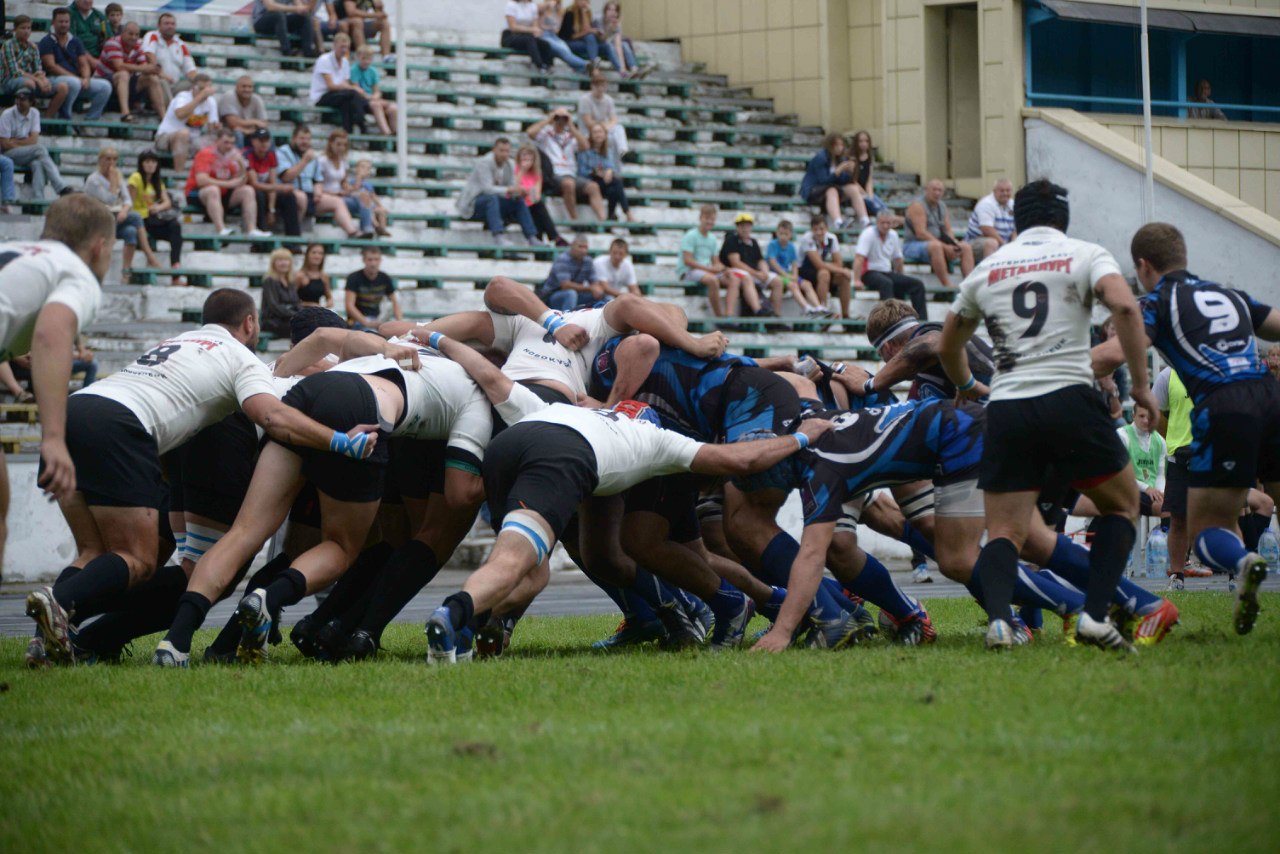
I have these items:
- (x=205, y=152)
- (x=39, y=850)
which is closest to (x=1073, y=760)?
(x=39, y=850)

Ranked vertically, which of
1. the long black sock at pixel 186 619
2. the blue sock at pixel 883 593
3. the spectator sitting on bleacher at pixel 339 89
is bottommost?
the blue sock at pixel 883 593

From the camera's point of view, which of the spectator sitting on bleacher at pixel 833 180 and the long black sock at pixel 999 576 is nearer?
the long black sock at pixel 999 576

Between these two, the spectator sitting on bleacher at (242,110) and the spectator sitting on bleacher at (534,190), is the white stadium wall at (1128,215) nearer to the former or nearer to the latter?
the spectator sitting on bleacher at (534,190)

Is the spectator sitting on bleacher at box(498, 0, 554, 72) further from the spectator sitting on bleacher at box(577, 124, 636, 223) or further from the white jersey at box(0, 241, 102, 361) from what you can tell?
the white jersey at box(0, 241, 102, 361)

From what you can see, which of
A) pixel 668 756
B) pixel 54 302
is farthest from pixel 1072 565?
pixel 54 302

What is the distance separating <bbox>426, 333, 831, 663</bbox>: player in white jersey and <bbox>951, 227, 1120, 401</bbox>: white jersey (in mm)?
1155

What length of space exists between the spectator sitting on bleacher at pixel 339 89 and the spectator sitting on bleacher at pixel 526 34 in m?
4.37

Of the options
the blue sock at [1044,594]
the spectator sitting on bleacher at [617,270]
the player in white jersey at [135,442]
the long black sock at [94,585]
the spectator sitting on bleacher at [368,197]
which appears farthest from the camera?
the spectator sitting on bleacher at [368,197]

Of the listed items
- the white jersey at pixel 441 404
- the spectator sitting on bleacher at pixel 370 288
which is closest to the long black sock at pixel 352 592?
the white jersey at pixel 441 404

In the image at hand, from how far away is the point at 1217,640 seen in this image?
25.6 ft

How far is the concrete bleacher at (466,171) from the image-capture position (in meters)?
19.8

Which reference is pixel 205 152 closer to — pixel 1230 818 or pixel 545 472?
pixel 545 472

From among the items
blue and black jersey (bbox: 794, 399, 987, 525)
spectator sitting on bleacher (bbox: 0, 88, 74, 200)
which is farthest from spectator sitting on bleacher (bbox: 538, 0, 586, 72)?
blue and black jersey (bbox: 794, 399, 987, 525)

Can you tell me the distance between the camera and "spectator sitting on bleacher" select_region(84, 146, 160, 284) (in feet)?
60.9
